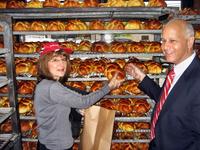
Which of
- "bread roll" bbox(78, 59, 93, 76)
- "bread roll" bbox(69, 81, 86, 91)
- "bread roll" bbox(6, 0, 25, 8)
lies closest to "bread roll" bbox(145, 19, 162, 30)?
"bread roll" bbox(78, 59, 93, 76)

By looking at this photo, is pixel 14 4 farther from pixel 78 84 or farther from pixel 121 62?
pixel 121 62

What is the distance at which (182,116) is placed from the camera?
233cm

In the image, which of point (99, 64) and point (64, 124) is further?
point (99, 64)

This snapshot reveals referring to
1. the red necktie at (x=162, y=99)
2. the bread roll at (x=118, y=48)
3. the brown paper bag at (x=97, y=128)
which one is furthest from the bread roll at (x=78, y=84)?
the red necktie at (x=162, y=99)

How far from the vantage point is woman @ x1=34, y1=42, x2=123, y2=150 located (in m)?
2.88

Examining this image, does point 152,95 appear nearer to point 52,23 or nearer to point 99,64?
point 99,64

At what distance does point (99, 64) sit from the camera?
13.8 ft

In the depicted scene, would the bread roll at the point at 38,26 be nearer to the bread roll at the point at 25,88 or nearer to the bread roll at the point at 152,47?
the bread roll at the point at 25,88

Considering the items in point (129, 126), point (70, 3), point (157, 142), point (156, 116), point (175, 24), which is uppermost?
point (70, 3)

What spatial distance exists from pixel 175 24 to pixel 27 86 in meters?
2.46

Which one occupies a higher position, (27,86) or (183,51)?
(183,51)

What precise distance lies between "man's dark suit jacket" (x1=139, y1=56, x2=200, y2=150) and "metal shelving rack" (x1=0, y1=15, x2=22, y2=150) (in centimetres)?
195

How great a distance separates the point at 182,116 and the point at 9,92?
2325 millimetres

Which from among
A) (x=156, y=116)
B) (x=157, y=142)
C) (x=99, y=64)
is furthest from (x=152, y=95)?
(x=99, y=64)
